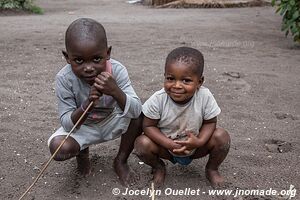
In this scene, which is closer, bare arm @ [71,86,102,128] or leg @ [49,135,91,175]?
bare arm @ [71,86,102,128]

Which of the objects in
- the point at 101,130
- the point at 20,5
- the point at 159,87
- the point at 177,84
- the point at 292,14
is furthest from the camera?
the point at 20,5

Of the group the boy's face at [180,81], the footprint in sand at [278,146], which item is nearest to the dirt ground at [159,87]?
the footprint in sand at [278,146]

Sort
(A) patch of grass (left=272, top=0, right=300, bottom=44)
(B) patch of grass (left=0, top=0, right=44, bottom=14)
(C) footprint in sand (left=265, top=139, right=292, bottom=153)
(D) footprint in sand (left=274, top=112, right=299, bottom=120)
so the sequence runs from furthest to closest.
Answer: (B) patch of grass (left=0, top=0, right=44, bottom=14) < (A) patch of grass (left=272, top=0, right=300, bottom=44) < (D) footprint in sand (left=274, top=112, right=299, bottom=120) < (C) footprint in sand (left=265, top=139, right=292, bottom=153)

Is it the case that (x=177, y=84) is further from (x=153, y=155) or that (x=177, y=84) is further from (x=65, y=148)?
(x=65, y=148)

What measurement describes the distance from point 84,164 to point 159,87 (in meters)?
1.97

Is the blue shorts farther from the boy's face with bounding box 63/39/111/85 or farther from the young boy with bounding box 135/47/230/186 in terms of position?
the boy's face with bounding box 63/39/111/85

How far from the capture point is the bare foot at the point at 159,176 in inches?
110

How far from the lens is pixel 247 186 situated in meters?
2.79

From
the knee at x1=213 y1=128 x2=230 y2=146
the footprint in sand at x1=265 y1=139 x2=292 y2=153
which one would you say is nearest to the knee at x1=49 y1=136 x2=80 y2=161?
the knee at x1=213 y1=128 x2=230 y2=146

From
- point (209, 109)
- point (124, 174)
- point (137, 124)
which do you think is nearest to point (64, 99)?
point (137, 124)

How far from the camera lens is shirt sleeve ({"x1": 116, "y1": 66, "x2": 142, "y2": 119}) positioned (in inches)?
101

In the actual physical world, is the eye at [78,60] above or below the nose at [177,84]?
above

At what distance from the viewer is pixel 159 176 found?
282 cm

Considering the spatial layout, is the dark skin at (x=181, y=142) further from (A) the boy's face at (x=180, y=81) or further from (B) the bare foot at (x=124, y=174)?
(B) the bare foot at (x=124, y=174)
